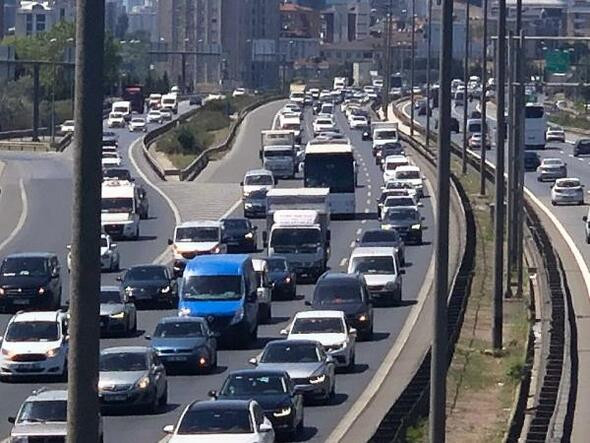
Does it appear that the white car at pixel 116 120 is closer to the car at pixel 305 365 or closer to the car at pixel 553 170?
the car at pixel 553 170

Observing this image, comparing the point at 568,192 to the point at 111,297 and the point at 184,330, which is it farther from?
the point at 184,330

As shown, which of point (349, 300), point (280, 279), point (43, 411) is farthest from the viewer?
point (280, 279)

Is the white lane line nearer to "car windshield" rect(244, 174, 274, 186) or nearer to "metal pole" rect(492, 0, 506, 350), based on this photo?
"car windshield" rect(244, 174, 274, 186)

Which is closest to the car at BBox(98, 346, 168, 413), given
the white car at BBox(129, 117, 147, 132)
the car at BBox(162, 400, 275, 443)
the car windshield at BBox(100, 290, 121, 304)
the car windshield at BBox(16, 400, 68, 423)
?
the car windshield at BBox(16, 400, 68, 423)

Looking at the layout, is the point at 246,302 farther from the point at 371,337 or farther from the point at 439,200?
the point at 439,200

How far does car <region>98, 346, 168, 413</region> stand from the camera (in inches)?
1122

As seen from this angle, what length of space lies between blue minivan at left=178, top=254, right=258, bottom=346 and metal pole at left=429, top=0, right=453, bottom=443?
55.1ft

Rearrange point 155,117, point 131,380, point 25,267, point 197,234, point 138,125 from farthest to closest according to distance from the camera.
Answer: point 155,117, point 138,125, point 197,234, point 25,267, point 131,380

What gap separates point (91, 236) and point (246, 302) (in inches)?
1212

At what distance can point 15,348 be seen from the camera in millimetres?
33062

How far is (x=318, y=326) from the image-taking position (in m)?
34.6

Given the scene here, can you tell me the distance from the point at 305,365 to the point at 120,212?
3169 centimetres

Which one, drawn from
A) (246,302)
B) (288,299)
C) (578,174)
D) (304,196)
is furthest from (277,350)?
(578,174)

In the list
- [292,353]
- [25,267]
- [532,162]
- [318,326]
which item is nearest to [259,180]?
[25,267]
